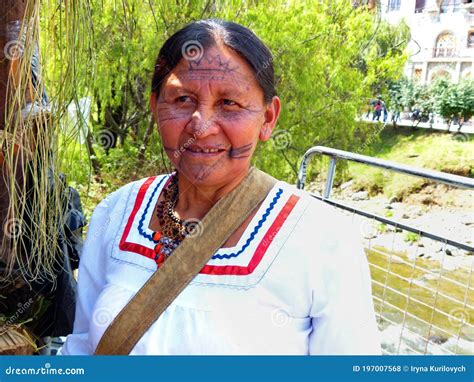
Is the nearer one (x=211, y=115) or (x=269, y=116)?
(x=211, y=115)

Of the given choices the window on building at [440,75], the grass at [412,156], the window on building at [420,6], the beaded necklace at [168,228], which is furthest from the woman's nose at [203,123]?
the window on building at [440,75]

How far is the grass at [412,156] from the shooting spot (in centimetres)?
1712

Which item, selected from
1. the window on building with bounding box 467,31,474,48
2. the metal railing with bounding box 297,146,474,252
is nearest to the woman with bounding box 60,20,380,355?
the metal railing with bounding box 297,146,474,252

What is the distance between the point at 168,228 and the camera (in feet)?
4.49

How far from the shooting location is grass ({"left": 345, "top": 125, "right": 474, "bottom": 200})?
56.2 ft

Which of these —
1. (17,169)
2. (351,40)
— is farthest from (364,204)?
(17,169)

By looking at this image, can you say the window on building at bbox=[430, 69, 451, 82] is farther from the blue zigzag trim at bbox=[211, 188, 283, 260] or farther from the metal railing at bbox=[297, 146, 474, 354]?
the blue zigzag trim at bbox=[211, 188, 283, 260]

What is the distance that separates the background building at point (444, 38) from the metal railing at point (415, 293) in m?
12.0

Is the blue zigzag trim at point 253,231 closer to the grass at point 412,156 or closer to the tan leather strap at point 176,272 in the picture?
the tan leather strap at point 176,272

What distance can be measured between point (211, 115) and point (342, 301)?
517mm

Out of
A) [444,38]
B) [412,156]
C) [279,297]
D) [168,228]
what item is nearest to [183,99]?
[168,228]

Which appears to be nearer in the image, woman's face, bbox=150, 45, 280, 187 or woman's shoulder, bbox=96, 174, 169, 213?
woman's face, bbox=150, 45, 280, 187

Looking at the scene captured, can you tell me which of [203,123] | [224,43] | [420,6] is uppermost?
[420,6]

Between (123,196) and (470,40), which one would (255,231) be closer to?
(123,196)
